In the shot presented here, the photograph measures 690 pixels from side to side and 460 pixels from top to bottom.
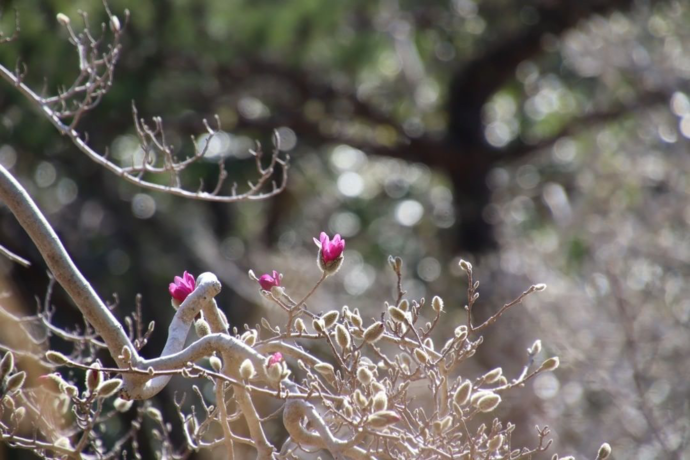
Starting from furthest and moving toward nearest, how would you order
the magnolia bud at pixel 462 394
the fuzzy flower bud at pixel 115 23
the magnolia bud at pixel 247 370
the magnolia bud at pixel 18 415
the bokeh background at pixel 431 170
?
the bokeh background at pixel 431 170 < the fuzzy flower bud at pixel 115 23 < the magnolia bud at pixel 18 415 < the magnolia bud at pixel 462 394 < the magnolia bud at pixel 247 370

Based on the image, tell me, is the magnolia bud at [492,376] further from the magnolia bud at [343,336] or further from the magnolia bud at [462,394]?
the magnolia bud at [343,336]

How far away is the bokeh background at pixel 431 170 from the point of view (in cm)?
518

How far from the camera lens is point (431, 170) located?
8336 millimetres

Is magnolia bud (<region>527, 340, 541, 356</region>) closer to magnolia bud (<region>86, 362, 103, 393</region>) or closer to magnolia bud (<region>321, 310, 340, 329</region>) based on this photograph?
magnolia bud (<region>321, 310, 340, 329</region>)

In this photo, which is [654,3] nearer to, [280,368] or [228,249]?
[228,249]

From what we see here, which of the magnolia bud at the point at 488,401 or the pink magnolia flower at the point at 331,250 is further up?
the pink magnolia flower at the point at 331,250

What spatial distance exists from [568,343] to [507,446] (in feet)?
11.2

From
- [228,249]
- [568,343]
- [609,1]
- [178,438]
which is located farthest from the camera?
[228,249]

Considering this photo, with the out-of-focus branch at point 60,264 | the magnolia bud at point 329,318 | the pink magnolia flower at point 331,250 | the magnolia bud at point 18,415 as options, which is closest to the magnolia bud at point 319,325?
the magnolia bud at point 329,318

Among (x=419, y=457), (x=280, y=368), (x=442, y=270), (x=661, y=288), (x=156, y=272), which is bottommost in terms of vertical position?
(x=442, y=270)

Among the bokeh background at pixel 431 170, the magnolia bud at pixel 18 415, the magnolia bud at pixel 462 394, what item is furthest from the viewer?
the bokeh background at pixel 431 170

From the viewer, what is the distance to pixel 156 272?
7.90 metres

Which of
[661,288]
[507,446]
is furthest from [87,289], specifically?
[661,288]

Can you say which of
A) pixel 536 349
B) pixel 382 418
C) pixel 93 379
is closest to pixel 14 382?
pixel 93 379
